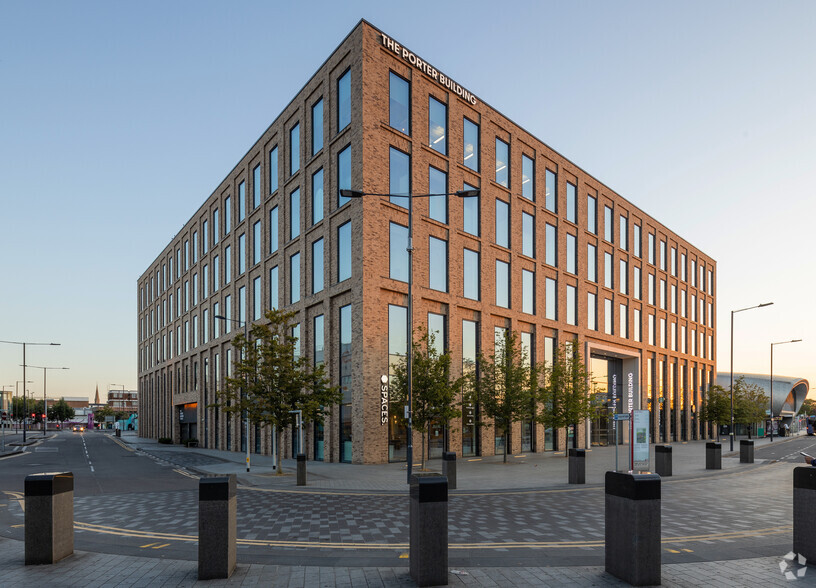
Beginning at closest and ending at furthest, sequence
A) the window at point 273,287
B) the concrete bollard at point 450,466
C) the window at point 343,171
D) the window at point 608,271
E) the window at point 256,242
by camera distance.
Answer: the concrete bollard at point 450,466 → the window at point 343,171 → the window at point 273,287 → the window at point 256,242 → the window at point 608,271

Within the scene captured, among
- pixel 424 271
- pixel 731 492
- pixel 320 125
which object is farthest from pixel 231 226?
pixel 731 492

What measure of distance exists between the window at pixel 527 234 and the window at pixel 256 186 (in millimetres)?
17940

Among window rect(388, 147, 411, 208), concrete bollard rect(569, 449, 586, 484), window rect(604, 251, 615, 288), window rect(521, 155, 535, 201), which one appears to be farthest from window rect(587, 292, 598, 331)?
concrete bollard rect(569, 449, 586, 484)

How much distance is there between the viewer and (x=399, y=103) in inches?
1236

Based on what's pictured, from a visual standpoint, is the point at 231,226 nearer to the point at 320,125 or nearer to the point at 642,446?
the point at 320,125

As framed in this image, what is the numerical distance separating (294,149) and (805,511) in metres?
33.2

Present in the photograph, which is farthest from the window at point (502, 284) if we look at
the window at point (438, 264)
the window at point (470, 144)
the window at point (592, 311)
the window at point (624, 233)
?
the window at point (624, 233)

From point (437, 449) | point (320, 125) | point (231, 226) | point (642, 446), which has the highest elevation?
point (320, 125)

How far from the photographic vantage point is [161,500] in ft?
51.2

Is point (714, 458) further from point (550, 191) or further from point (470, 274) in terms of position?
point (550, 191)

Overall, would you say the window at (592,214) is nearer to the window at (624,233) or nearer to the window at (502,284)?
the window at (624,233)

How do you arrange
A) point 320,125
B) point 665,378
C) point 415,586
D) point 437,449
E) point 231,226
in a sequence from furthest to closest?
point 665,378, point 231,226, point 320,125, point 437,449, point 415,586

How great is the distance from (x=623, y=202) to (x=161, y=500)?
45548 mm

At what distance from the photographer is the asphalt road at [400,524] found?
912 cm
